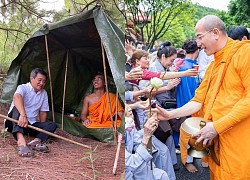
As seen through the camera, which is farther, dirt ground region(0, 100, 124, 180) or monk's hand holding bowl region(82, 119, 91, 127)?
monk's hand holding bowl region(82, 119, 91, 127)

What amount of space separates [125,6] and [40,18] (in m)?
3.37

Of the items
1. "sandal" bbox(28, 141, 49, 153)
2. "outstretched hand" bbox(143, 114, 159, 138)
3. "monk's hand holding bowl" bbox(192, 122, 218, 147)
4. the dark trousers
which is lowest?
"sandal" bbox(28, 141, 49, 153)

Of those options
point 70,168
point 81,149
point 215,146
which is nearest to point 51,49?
point 81,149

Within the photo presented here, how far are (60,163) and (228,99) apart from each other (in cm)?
194

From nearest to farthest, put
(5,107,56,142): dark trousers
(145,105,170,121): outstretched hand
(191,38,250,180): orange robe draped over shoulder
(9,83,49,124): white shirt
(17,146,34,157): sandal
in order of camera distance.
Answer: (191,38,250,180): orange robe draped over shoulder < (145,105,170,121): outstretched hand < (17,146,34,157): sandal < (5,107,56,142): dark trousers < (9,83,49,124): white shirt

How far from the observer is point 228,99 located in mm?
1146

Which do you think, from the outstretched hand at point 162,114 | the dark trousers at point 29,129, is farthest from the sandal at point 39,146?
the outstretched hand at point 162,114

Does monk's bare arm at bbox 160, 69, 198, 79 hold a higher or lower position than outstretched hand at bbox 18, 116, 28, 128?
higher

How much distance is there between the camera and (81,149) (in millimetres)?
3152

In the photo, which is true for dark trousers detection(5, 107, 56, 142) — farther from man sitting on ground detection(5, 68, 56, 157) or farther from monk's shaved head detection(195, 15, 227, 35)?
monk's shaved head detection(195, 15, 227, 35)

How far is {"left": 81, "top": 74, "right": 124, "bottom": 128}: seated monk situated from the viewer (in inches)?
142

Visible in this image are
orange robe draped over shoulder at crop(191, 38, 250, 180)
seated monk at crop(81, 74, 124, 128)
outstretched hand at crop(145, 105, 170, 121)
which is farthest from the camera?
seated monk at crop(81, 74, 124, 128)

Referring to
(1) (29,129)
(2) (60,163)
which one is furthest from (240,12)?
(1) (29,129)

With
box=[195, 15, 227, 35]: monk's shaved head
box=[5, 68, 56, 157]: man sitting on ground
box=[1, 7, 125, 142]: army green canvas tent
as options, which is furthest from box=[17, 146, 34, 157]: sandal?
box=[195, 15, 227, 35]: monk's shaved head
